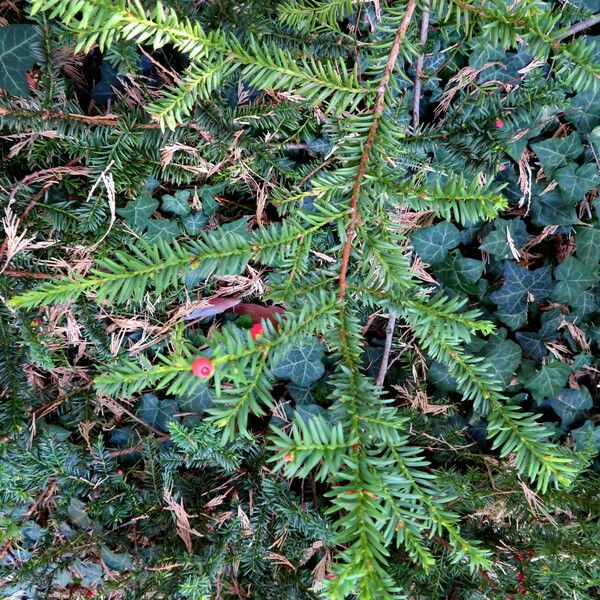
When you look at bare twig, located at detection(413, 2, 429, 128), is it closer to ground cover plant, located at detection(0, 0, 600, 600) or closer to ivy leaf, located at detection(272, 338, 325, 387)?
ground cover plant, located at detection(0, 0, 600, 600)

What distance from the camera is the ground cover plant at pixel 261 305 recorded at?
1.56 m

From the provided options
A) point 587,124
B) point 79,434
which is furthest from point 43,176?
point 587,124

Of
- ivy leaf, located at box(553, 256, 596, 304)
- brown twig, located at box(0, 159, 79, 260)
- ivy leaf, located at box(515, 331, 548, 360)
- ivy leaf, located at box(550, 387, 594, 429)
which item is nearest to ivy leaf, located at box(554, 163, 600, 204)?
ivy leaf, located at box(553, 256, 596, 304)

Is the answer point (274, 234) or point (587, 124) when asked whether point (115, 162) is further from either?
point (587, 124)

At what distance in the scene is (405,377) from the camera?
6.32ft

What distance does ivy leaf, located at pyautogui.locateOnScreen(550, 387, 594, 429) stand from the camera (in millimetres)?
1919

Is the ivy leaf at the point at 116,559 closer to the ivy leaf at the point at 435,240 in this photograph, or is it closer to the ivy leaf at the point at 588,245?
the ivy leaf at the point at 435,240

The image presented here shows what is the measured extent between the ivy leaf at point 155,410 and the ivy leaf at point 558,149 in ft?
5.27

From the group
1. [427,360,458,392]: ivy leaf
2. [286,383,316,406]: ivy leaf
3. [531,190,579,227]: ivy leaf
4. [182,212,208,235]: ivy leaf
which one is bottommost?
[286,383,316,406]: ivy leaf

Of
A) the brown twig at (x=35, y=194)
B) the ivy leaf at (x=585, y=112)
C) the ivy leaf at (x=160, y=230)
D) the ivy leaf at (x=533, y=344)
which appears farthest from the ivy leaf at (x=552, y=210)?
the brown twig at (x=35, y=194)

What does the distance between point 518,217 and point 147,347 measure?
56.2 inches

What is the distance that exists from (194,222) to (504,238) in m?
1.12

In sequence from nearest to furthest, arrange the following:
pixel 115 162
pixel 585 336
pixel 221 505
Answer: pixel 115 162 → pixel 221 505 → pixel 585 336

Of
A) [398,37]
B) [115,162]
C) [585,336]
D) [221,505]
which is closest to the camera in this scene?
[398,37]
